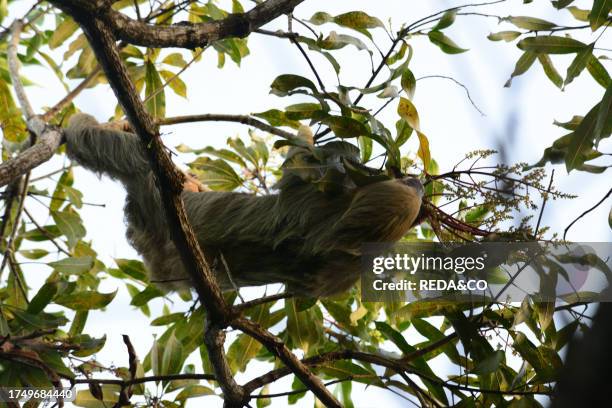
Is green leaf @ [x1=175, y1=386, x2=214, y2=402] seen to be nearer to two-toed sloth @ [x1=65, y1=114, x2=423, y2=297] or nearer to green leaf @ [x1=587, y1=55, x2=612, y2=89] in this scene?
two-toed sloth @ [x1=65, y1=114, x2=423, y2=297]

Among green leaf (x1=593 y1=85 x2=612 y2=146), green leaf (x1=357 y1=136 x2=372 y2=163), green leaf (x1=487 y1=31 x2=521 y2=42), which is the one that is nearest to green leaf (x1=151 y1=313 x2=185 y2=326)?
green leaf (x1=357 y1=136 x2=372 y2=163)

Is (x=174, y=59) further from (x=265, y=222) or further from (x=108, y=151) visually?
(x=265, y=222)

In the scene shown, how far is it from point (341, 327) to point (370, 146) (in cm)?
206

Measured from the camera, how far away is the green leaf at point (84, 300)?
16.7 ft

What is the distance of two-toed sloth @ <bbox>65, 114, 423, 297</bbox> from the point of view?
16.5 ft

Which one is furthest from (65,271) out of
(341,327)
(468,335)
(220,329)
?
(468,335)

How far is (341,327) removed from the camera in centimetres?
644

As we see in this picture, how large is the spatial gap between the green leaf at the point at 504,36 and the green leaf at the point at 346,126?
1145mm

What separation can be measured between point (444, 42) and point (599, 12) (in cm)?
125

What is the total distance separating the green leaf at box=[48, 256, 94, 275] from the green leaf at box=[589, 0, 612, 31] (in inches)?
159

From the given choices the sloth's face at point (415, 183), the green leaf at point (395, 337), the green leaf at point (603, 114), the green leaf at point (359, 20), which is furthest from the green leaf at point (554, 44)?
the green leaf at point (395, 337)


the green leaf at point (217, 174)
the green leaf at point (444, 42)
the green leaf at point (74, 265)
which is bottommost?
the green leaf at point (74, 265)

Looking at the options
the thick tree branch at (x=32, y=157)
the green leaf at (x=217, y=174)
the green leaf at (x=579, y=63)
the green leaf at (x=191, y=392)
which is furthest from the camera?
the green leaf at (x=217, y=174)

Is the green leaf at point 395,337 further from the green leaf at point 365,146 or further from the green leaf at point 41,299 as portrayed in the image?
the green leaf at point 41,299
